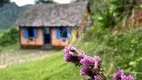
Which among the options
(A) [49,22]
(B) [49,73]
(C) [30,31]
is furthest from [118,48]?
(C) [30,31]

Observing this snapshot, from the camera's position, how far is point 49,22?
84.4 ft

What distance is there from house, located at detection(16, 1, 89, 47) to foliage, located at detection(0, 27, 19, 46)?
17.2 ft

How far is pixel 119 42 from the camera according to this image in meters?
6.61

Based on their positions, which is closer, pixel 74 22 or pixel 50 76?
pixel 50 76

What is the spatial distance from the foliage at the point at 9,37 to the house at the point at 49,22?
5.23 meters

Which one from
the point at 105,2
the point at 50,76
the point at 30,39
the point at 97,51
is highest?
the point at 105,2

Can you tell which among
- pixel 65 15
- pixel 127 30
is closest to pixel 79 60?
pixel 127 30

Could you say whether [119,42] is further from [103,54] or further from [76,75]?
[76,75]

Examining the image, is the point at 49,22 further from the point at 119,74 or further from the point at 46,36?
the point at 119,74

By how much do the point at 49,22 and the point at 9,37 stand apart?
7.80m

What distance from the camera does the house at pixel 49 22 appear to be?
82.8ft

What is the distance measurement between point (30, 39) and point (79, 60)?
24.8 metres

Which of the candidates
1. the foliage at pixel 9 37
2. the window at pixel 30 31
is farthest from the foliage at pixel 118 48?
the foliage at pixel 9 37

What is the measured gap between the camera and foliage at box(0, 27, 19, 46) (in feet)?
104
